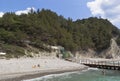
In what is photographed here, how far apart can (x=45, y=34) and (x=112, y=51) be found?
48.8 m

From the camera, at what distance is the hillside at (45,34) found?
268 feet

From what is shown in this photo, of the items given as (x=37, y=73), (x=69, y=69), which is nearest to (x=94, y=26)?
(x=69, y=69)

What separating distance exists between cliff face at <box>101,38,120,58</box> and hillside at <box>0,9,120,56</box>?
201 centimetres

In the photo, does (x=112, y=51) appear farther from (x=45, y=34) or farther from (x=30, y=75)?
(x=30, y=75)

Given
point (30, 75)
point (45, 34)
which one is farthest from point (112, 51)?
point (30, 75)

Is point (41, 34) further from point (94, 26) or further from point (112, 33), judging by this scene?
point (112, 33)

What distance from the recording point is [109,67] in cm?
6569

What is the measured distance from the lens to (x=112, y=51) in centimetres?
13100

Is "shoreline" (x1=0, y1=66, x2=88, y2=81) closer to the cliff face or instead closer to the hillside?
the hillside

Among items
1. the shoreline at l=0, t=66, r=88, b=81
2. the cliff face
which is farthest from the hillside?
the shoreline at l=0, t=66, r=88, b=81

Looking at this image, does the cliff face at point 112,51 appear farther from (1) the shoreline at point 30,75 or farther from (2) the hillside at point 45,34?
(1) the shoreline at point 30,75

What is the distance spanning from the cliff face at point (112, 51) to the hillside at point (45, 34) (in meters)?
2.01

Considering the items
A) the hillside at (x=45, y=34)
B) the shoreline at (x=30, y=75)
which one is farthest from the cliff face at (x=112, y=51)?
the shoreline at (x=30, y=75)

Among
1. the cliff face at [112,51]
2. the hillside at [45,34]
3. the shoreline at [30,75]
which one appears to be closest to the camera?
the shoreline at [30,75]
